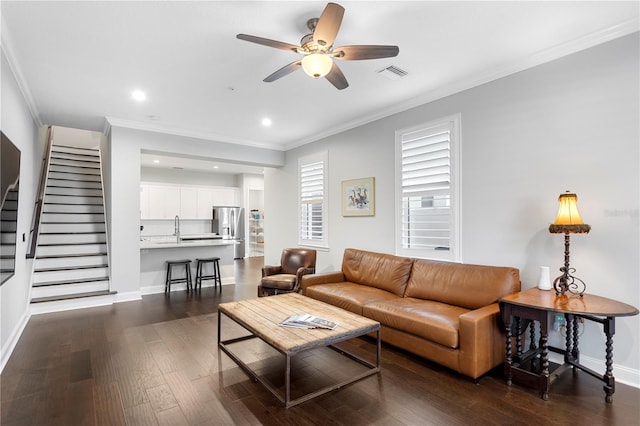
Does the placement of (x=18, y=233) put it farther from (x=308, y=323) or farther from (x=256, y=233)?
(x=256, y=233)

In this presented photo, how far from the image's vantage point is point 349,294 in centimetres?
382

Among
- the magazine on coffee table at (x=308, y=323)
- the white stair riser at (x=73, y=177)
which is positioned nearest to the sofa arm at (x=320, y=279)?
the magazine on coffee table at (x=308, y=323)

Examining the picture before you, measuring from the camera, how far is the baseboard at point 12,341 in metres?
2.88

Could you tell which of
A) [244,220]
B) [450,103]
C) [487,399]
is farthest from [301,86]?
[244,220]

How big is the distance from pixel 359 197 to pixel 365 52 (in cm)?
285

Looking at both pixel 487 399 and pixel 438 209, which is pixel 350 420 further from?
pixel 438 209

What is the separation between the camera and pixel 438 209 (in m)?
3.94

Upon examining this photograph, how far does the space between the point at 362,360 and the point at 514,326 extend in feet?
4.37

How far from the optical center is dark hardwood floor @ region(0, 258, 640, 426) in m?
2.15

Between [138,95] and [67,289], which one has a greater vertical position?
[138,95]

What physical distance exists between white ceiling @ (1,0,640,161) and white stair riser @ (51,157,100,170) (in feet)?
8.93

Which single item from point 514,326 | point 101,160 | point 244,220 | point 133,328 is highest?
point 101,160

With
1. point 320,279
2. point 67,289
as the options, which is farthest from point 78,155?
point 320,279

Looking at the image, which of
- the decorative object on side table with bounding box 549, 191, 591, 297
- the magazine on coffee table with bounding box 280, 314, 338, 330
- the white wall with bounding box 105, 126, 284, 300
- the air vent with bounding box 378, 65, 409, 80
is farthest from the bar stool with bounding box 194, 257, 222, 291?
the decorative object on side table with bounding box 549, 191, 591, 297
